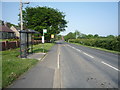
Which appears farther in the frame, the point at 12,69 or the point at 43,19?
the point at 43,19

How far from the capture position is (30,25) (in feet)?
177

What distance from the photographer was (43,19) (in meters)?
52.6

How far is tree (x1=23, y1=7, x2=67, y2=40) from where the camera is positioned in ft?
170

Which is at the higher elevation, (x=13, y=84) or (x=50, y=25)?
(x=50, y=25)

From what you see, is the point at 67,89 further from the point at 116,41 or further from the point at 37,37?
the point at 37,37

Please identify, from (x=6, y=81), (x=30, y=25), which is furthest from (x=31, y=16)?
(x=6, y=81)

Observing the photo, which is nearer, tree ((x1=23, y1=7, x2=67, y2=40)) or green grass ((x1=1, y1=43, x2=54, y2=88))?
green grass ((x1=1, y1=43, x2=54, y2=88))

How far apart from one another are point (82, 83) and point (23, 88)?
2.45 metres

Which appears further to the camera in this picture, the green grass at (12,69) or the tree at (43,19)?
the tree at (43,19)

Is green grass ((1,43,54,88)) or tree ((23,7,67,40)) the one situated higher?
tree ((23,7,67,40))

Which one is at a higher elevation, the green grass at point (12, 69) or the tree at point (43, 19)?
Result: the tree at point (43, 19)

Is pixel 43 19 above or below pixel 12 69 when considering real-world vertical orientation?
above

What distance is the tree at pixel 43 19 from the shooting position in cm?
5194

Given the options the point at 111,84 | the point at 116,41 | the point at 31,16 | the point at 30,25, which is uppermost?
the point at 31,16
